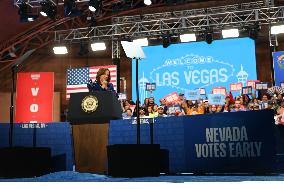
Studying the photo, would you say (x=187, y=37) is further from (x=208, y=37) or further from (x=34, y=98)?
(x=34, y=98)

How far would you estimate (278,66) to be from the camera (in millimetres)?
11578

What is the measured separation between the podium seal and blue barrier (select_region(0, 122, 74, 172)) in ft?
1.12

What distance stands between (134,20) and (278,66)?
15.5ft

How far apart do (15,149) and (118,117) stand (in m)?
1.27

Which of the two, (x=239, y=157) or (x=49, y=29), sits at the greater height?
(x=49, y=29)

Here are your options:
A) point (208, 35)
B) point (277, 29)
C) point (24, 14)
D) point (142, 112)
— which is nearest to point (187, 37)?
point (208, 35)

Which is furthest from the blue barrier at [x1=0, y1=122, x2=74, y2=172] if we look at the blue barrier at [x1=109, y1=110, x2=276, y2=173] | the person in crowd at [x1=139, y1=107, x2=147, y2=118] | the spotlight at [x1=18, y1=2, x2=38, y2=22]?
the spotlight at [x1=18, y1=2, x2=38, y2=22]

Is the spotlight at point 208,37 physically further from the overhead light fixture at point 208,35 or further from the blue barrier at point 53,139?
the blue barrier at point 53,139

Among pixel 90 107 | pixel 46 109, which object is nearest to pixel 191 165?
pixel 90 107

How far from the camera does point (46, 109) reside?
12641mm

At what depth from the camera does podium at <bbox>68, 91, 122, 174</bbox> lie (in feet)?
15.6

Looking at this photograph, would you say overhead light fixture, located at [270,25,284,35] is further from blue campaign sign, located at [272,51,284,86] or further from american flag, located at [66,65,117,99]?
american flag, located at [66,65,117,99]

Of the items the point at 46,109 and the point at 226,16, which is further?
the point at 46,109

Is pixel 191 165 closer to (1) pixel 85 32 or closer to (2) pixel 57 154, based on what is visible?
(2) pixel 57 154
